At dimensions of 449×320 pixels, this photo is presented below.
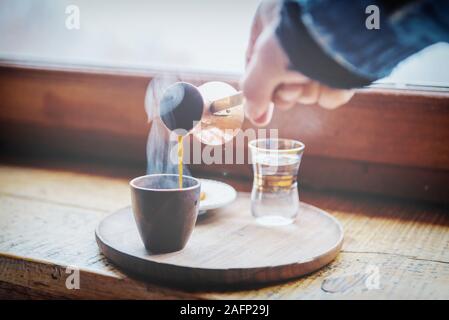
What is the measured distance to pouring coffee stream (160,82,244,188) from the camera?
94 cm

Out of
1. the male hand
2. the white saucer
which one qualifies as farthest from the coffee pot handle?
the white saucer

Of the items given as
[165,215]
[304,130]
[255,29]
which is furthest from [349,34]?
[304,130]

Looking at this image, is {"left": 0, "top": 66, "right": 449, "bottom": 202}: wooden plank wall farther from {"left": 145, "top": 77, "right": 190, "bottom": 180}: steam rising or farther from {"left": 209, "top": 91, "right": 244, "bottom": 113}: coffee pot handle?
{"left": 209, "top": 91, "right": 244, "bottom": 113}: coffee pot handle

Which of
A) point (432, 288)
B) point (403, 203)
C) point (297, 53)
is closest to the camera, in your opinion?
point (297, 53)

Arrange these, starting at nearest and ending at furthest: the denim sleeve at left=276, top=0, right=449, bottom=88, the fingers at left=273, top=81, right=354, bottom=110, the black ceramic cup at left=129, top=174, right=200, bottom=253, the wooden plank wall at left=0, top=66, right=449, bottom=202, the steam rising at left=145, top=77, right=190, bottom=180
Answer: the denim sleeve at left=276, top=0, right=449, bottom=88
the fingers at left=273, top=81, right=354, bottom=110
the black ceramic cup at left=129, top=174, right=200, bottom=253
the wooden plank wall at left=0, top=66, right=449, bottom=202
the steam rising at left=145, top=77, right=190, bottom=180

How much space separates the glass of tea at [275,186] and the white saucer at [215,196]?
68mm

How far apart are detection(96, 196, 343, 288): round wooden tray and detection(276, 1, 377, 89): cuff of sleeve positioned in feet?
1.08

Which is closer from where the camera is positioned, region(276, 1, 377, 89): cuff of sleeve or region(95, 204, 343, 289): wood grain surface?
region(276, 1, 377, 89): cuff of sleeve

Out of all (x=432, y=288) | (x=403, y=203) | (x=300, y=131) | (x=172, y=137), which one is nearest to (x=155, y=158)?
(x=172, y=137)

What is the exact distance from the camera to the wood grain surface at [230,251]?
2.85 ft

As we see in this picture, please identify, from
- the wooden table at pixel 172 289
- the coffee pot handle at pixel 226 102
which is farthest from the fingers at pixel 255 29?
the wooden table at pixel 172 289

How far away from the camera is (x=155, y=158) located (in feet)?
5.06

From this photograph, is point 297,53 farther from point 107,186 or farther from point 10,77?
point 10,77

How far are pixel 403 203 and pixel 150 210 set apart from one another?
0.76 m
